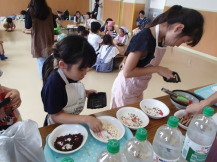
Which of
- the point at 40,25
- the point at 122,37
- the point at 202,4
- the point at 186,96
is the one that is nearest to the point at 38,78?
the point at 40,25

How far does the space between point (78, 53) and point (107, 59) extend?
253 centimetres

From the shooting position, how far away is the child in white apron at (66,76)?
887 mm

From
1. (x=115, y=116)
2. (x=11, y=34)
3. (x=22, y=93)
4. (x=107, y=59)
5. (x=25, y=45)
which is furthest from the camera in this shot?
(x=11, y=34)

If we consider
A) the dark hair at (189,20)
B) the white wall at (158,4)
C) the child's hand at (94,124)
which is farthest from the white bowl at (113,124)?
the white wall at (158,4)

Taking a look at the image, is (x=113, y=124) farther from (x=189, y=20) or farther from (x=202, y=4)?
(x=202, y=4)

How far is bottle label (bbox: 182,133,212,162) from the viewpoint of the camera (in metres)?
0.58

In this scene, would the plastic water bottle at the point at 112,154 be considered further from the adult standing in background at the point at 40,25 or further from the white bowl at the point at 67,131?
the adult standing in background at the point at 40,25

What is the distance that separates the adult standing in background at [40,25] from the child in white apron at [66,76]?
1702 millimetres

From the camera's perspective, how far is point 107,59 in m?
3.41

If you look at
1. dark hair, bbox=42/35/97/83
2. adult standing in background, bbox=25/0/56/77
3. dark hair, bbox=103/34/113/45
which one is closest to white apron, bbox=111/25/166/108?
dark hair, bbox=42/35/97/83

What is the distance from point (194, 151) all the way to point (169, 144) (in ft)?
0.26

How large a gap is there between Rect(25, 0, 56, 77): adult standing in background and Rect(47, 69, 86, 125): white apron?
1.65 metres

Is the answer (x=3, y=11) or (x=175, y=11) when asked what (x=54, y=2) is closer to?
(x=3, y=11)

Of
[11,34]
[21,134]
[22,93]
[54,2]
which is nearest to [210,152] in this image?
[21,134]
